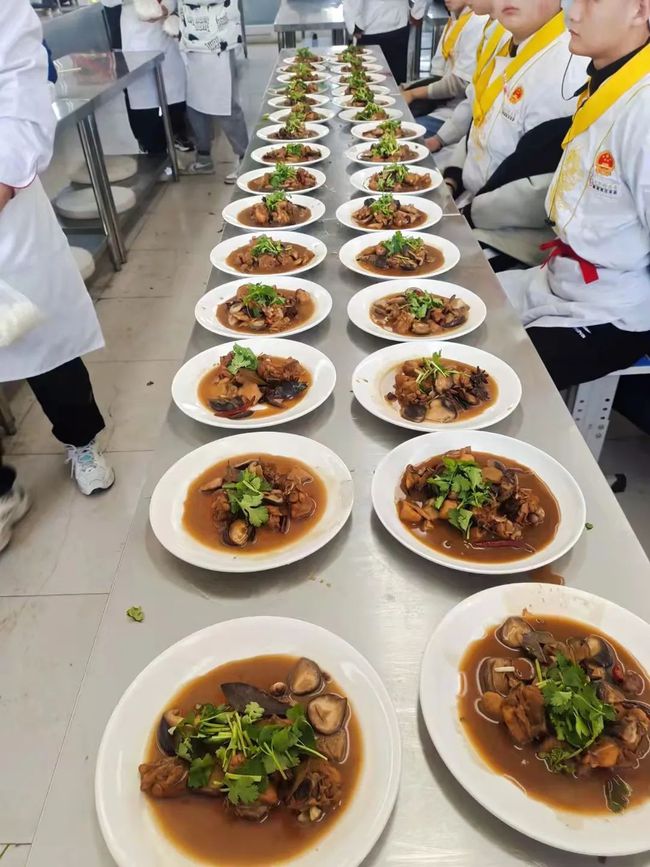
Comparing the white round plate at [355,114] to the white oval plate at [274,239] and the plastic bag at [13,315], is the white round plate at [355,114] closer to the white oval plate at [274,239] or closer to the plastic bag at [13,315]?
the white oval plate at [274,239]

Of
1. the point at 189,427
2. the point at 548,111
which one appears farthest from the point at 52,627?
the point at 548,111

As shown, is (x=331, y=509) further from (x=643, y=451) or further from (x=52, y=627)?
(x=643, y=451)

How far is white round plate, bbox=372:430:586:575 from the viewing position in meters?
0.92

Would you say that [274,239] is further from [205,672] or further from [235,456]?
[205,672]

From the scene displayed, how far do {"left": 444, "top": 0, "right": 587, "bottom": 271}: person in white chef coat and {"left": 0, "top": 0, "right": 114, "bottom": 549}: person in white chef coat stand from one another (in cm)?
151

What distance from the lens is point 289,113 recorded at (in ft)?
10.7

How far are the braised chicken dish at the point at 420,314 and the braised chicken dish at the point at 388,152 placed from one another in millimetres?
1309

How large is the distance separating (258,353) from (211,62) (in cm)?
441

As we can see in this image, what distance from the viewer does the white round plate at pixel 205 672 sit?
25.0 inches

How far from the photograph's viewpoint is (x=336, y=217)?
2.14 meters

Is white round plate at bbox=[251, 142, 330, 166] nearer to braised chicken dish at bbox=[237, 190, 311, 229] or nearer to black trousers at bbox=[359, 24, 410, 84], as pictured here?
braised chicken dish at bbox=[237, 190, 311, 229]

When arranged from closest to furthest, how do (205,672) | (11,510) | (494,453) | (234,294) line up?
(205,672) < (494,453) < (234,294) < (11,510)

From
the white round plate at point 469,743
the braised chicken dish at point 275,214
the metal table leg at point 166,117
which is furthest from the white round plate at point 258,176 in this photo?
the metal table leg at point 166,117

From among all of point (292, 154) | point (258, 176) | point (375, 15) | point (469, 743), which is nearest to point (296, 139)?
point (292, 154)
